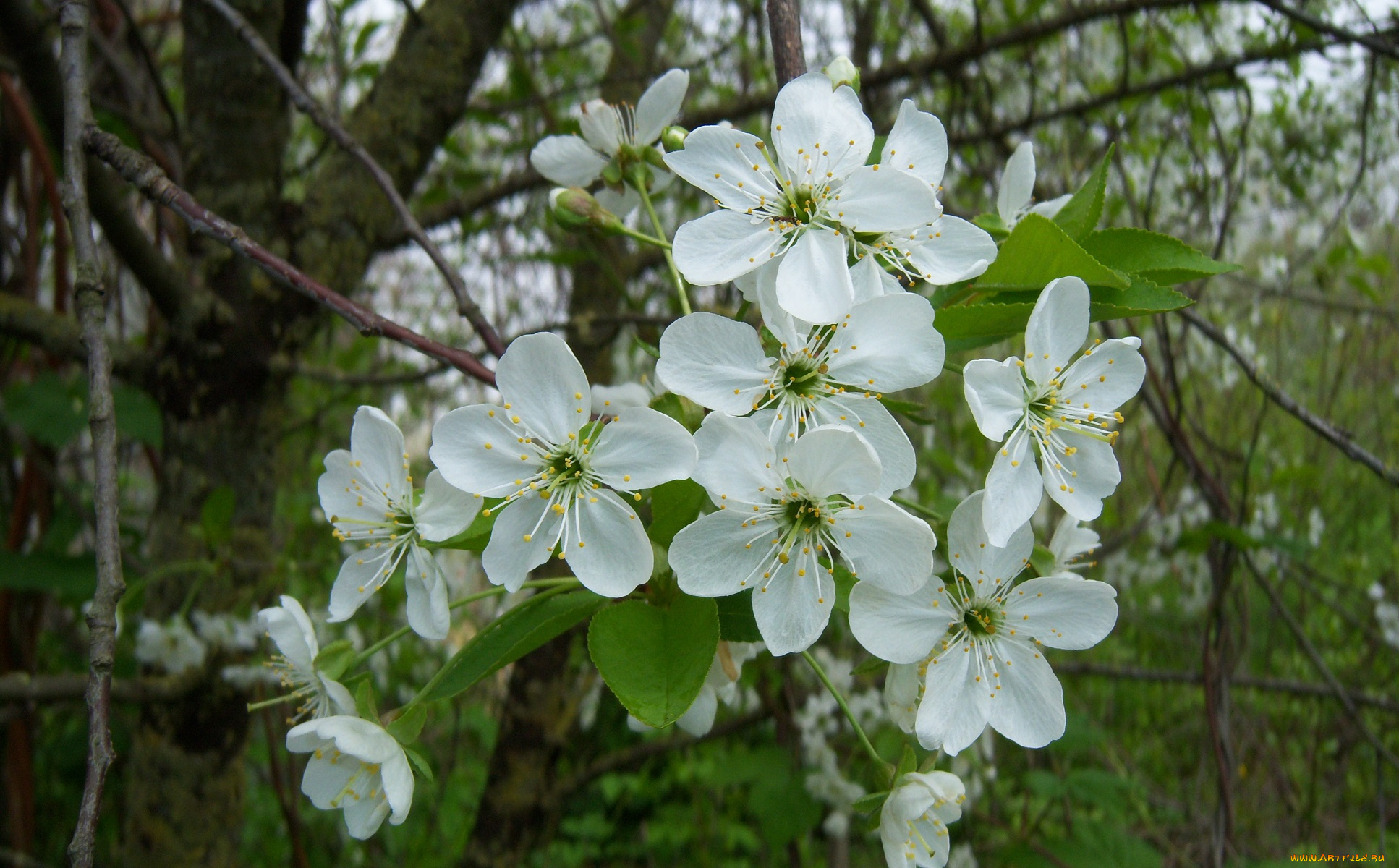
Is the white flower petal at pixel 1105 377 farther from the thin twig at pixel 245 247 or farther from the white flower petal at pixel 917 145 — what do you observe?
the thin twig at pixel 245 247

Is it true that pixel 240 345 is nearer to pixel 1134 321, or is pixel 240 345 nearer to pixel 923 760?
pixel 923 760

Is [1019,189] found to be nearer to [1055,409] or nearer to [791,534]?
[1055,409]

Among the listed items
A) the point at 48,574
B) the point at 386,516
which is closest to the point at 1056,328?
the point at 386,516

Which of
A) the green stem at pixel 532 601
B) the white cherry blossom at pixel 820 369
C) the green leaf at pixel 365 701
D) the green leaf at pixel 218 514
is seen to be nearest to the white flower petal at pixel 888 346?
the white cherry blossom at pixel 820 369

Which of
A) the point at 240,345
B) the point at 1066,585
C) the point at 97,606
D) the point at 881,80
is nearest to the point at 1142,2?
the point at 881,80

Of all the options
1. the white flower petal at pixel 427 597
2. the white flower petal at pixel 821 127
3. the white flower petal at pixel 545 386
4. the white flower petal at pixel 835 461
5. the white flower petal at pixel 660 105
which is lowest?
the white flower petal at pixel 427 597

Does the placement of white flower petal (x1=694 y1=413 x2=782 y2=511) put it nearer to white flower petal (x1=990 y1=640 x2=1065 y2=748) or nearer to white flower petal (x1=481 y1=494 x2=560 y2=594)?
white flower petal (x1=481 y1=494 x2=560 y2=594)
